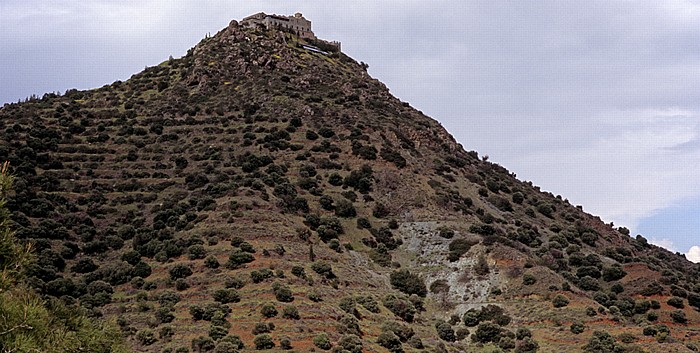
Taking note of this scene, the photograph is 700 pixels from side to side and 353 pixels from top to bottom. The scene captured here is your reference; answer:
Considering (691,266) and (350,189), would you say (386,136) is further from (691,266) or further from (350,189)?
(691,266)

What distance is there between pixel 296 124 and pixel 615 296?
44.0 metres

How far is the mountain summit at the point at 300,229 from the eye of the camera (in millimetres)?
61125

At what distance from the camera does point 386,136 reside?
9944 centimetres

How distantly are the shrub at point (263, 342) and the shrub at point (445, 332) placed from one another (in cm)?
1979

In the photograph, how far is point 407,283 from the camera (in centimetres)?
7462

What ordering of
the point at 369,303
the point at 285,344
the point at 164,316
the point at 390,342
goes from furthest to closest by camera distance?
the point at 369,303, the point at 390,342, the point at 164,316, the point at 285,344

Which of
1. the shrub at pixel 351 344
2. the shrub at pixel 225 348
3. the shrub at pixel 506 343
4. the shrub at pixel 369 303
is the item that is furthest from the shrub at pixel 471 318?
the shrub at pixel 225 348

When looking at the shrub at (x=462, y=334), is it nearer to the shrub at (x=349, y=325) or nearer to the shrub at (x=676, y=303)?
the shrub at (x=349, y=325)

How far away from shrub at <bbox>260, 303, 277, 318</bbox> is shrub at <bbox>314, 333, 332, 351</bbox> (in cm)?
465

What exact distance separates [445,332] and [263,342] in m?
20.8

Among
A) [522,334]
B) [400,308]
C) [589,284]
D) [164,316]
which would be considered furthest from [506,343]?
[164,316]

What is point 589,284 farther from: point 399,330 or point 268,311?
point 268,311

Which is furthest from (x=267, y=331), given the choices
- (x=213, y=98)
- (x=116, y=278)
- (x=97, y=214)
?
(x=213, y=98)

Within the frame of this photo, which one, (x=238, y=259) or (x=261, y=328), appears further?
(x=238, y=259)
